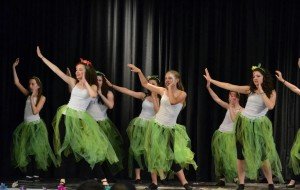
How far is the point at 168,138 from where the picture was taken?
6.72m

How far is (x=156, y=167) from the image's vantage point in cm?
670

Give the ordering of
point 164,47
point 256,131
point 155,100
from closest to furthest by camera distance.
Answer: point 256,131
point 155,100
point 164,47

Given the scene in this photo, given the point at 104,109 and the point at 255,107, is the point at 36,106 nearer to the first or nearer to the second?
the point at 104,109

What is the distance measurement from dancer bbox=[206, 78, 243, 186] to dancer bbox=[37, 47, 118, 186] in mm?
1657

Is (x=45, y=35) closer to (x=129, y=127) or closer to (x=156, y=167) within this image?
(x=129, y=127)

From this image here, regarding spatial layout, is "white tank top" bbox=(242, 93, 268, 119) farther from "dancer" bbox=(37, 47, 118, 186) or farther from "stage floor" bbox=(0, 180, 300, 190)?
"dancer" bbox=(37, 47, 118, 186)

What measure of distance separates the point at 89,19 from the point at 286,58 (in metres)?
3.06

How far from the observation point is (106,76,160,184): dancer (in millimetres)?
7535

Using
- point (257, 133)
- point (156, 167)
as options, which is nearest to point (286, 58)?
point (257, 133)

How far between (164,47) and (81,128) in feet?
7.65

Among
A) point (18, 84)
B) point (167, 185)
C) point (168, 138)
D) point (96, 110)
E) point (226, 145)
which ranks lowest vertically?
point (167, 185)

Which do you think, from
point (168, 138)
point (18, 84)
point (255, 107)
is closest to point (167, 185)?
point (168, 138)

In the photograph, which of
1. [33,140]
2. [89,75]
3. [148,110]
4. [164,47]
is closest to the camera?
[89,75]

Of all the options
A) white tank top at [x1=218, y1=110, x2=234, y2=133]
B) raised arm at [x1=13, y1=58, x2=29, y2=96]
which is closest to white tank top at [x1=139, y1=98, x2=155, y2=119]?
white tank top at [x1=218, y1=110, x2=234, y2=133]
